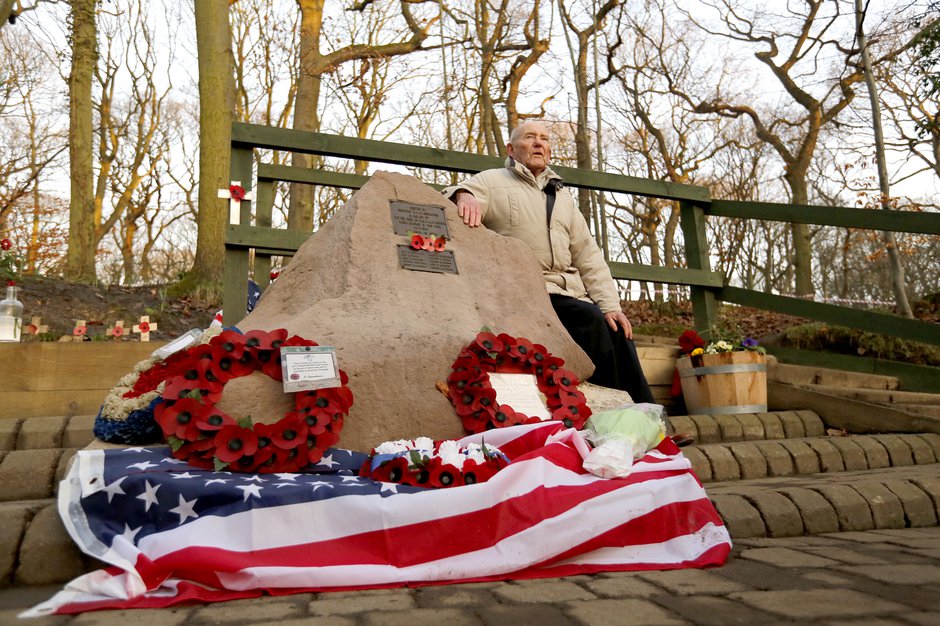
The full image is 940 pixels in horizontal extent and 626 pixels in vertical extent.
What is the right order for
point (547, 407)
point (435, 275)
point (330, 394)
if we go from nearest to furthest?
point (330, 394), point (547, 407), point (435, 275)

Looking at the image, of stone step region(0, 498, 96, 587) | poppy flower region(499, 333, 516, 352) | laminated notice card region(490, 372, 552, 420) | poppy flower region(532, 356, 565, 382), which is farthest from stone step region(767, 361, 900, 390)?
stone step region(0, 498, 96, 587)

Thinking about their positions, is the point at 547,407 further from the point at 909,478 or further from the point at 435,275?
the point at 909,478

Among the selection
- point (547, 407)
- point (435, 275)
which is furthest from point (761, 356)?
point (435, 275)

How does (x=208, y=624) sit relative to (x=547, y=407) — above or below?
below

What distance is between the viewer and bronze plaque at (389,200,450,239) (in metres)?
3.87

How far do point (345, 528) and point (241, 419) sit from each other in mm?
699

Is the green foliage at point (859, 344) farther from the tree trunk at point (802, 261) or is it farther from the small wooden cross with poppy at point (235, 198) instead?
the tree trunk at point (802, 261)

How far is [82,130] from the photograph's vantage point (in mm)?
10812

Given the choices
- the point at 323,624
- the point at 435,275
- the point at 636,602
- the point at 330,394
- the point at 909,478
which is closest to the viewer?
the point at 323,624

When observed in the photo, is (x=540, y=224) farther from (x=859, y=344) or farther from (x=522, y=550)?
(x=859, y=344)

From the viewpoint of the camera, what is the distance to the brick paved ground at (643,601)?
1.58 m

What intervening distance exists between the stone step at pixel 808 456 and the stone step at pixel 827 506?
39cm

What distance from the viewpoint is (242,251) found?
4.48 metres

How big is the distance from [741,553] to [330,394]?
1.64 metres
